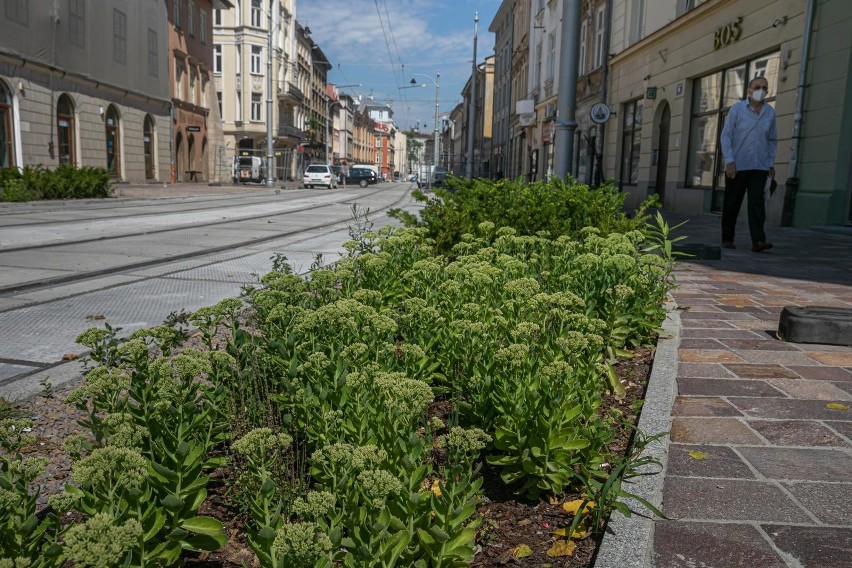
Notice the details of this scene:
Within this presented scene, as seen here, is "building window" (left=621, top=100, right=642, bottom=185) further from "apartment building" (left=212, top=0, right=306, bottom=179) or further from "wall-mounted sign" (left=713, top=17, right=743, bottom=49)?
"apartment building" (left=212, top=0, right=306, bottom=179)

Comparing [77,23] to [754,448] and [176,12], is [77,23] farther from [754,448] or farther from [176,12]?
[754,448]

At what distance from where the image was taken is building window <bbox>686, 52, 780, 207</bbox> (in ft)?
49.3

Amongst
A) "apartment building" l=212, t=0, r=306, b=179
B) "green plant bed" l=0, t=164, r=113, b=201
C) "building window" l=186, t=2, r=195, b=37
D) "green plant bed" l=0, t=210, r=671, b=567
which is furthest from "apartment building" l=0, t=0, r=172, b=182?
"green plant bed" l=0, t=210, r=671, b=567

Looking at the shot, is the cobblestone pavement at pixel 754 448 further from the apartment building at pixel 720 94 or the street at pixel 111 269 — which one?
the apartment building at pixel 720 94

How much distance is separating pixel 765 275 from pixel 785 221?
259 inches

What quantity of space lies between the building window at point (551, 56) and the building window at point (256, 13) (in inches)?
1291

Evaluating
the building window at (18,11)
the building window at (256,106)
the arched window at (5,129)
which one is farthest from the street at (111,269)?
the building window at (256,106)

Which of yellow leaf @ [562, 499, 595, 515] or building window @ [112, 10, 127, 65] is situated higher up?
building window @ [112, 10, 127, 65]

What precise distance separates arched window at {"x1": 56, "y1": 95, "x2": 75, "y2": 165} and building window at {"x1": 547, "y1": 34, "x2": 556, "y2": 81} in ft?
69.8

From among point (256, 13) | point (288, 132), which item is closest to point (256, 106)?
point (288, 132)

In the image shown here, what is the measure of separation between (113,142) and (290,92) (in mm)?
36924

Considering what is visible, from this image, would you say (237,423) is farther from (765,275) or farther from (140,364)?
(765,275)

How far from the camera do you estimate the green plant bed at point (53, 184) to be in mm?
18656

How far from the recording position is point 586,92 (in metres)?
28.1
